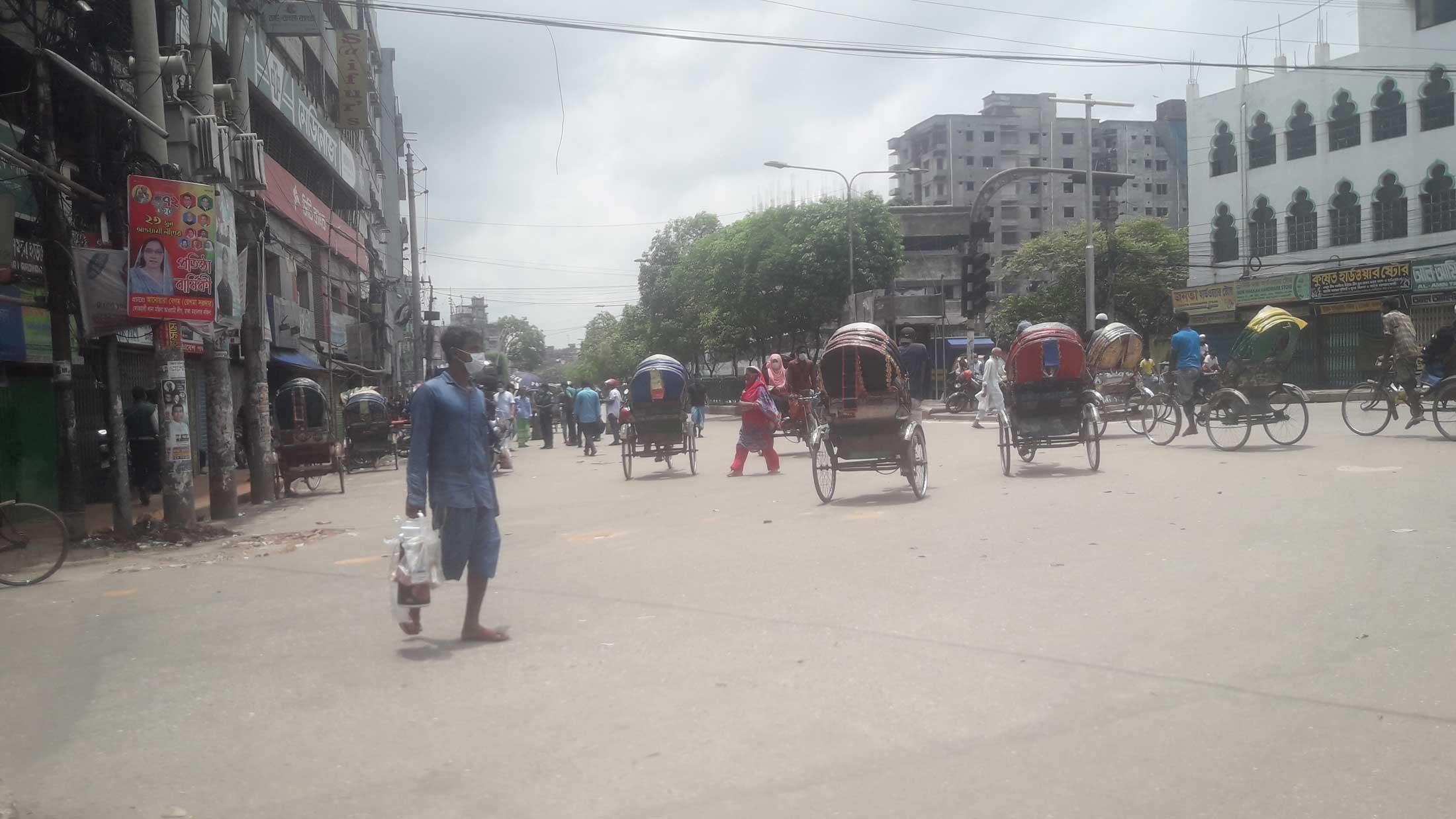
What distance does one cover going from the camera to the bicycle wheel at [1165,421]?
16.1 meters

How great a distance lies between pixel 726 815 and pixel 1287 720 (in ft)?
7.64

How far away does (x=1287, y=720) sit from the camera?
14.3 ft

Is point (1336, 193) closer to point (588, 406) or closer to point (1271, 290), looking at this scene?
point (1271, 290)

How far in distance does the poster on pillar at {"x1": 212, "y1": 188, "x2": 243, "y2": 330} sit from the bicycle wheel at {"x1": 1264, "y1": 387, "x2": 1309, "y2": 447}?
44.0 ft

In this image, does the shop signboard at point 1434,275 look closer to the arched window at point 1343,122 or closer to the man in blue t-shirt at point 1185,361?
the arched window at point 1343,122

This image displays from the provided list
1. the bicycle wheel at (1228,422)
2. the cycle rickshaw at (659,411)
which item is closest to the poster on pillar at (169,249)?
the cycle rickshaw at (659,411)

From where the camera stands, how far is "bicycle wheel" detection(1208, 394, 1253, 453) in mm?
14352

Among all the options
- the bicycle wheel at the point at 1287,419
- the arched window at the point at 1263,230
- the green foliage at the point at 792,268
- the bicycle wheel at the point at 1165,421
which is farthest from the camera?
the green foliage at the point at 792,268

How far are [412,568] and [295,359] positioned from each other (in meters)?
25.4

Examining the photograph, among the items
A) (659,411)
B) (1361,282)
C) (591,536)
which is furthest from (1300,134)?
(591,536)

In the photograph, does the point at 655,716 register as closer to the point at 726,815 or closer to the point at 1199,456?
the point at 726,815

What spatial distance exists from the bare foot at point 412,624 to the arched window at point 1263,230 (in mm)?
41237

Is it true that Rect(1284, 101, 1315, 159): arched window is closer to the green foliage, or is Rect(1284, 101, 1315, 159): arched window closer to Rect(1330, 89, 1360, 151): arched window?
Rect(1330, 89, 1360, 151): arched window

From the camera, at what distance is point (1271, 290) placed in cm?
3884
